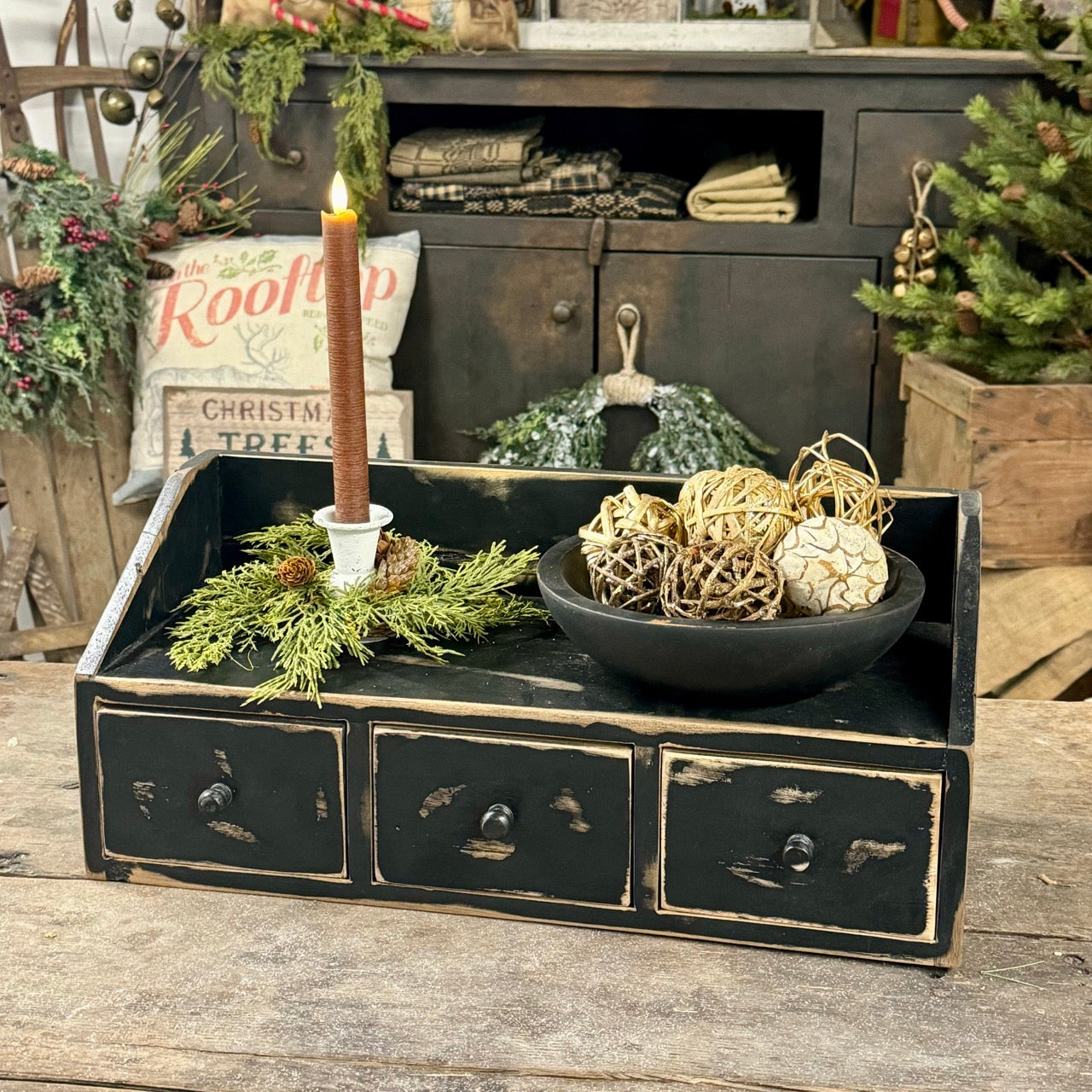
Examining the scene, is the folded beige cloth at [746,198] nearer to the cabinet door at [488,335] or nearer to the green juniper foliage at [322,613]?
the cabinet door at [488,335]

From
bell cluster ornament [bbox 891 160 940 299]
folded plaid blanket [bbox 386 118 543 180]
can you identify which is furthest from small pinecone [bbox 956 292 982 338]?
folded plaid blanket [bbox 386 118 543 180]

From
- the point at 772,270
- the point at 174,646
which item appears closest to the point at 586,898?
the point at 174,646

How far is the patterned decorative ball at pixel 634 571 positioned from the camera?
2.89 ft

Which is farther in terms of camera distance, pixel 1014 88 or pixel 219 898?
pixel 1014 88

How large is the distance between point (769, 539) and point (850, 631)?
0.36 feet

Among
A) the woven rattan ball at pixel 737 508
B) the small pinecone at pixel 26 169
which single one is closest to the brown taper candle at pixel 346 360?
the woven rattan ball at pixel 737 508

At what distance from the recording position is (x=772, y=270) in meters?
2.39

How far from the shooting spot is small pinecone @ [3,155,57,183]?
2.28 m

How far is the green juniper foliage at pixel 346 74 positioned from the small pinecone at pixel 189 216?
0.61ft

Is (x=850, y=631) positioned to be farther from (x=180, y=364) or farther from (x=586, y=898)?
(x=180, y=364)

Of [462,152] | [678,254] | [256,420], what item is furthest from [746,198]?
[256,420]

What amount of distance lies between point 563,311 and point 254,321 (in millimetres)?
571

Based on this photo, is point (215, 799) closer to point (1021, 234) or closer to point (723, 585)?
point (723, 585)

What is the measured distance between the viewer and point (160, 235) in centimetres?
244
